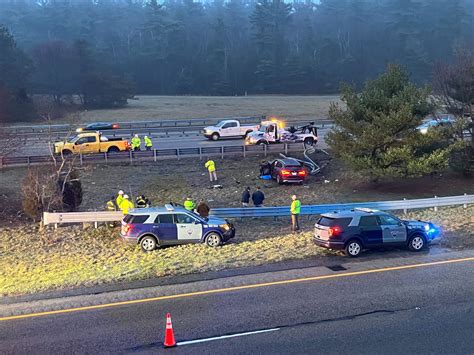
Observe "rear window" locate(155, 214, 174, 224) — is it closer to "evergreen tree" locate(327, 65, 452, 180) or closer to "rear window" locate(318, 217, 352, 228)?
"rear window" locate(318, 217, 352, 228)

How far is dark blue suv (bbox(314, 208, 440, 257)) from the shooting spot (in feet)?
52.2

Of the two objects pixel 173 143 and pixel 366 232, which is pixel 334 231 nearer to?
pixel 366 232

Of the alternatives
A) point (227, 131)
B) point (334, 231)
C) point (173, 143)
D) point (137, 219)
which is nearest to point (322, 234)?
point (334, 231)

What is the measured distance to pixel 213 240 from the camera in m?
18.3

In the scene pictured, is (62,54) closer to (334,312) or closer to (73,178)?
(73,178)

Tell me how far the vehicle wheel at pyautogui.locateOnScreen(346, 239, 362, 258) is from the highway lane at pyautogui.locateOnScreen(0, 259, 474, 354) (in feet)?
9.21

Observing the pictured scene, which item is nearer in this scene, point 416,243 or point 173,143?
point 416,243

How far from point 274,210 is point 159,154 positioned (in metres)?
14.1

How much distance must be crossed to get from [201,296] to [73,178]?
1426cm

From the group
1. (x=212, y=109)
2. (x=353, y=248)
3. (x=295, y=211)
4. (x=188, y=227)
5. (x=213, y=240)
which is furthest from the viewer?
(x=212, y=109)

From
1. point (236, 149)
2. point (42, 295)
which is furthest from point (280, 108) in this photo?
point (42, 295)

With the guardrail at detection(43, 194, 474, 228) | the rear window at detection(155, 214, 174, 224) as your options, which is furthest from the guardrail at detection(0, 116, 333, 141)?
the rear window at detection(155, 214, 174, 224)

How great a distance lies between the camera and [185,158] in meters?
36.2

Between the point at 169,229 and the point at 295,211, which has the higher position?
the point at 169,229
